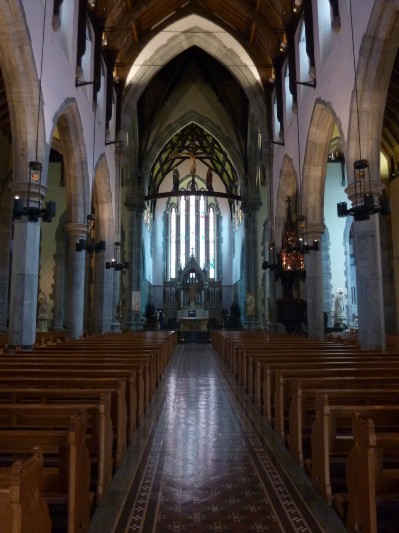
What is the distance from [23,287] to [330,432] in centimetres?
806

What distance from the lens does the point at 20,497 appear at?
6.04 feet

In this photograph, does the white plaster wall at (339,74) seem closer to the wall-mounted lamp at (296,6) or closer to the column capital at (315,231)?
the wall-mounted lamp at (296,6)

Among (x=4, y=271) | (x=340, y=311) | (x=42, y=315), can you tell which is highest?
(x=4, y=271)

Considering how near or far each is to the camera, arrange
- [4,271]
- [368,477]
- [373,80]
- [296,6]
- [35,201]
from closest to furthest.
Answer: [368,477]
[373,80]
[35,201]
[296,6]
[4,271]

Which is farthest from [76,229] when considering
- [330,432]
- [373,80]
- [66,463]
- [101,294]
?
[66,463]

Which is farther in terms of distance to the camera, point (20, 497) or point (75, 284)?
point (75, 284)

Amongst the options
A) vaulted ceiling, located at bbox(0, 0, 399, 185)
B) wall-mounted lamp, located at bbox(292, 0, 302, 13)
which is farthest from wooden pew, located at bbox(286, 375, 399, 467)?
wall-mounted lamp, located at bbox(292, 0, 302, 13)

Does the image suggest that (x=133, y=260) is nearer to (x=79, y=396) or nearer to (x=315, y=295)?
(x=315, y=295)

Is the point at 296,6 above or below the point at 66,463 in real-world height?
above

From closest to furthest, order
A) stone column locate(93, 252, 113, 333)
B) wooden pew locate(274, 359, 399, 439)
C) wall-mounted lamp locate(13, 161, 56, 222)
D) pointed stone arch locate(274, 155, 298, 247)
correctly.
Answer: wooden pew locate(274, 359, 399, 439) < wall-mounted lamp locate(13, 161, 56, 222) < stone column locate(93, 252, 113, 333) < pointed stone arch locate(274, 155, 298, 247)

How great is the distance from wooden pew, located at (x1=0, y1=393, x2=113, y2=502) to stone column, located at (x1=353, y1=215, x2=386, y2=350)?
293 inches

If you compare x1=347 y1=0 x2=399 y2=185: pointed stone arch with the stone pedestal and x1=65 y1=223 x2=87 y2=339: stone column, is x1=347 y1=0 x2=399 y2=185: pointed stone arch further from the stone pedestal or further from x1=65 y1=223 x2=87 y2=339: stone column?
the stone pedestal

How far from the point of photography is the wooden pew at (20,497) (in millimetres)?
1823

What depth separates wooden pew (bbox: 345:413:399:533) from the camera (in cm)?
258
